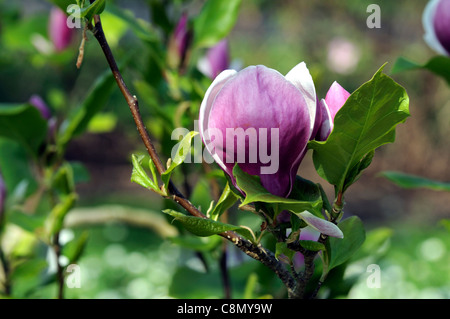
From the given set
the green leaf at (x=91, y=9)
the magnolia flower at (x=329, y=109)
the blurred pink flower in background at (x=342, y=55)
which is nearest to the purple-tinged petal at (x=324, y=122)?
the magnolia flower at (x=329, y=109)

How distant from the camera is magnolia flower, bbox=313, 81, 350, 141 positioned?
355 millimetres

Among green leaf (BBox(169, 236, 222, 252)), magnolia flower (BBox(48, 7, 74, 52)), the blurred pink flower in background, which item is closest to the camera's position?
green leaf (BBox(169, 236, 222, 252))

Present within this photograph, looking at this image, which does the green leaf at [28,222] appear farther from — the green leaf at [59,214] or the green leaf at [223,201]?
the green leaf at [223,201]

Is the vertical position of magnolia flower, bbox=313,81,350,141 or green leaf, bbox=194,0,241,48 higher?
green leaf, bbox=194,0,241,48

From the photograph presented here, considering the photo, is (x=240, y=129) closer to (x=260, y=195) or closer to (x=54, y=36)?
(x=260, y=195)

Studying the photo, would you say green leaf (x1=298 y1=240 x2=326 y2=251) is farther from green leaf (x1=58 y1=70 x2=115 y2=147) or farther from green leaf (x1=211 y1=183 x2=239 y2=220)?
green leaf (x1=58 y1=70 x2=115 y2=147)

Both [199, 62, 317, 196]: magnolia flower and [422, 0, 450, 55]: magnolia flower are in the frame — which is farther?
[422, 0, 450, 55]: magnolia flower

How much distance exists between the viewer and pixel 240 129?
1.07 ft

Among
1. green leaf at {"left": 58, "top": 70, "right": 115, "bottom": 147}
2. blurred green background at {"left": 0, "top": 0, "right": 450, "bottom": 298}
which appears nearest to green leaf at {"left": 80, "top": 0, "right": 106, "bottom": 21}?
green leaf at {"left": 58, "top": 70, "right": 115, "bottom": 147}

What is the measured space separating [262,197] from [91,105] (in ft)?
1.15

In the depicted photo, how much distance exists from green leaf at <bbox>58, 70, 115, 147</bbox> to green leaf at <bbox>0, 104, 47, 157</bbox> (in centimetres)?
3

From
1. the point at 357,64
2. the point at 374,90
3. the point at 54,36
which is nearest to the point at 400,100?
the point at 374,90

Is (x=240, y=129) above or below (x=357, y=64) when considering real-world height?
above

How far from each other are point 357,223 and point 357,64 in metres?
4.32
